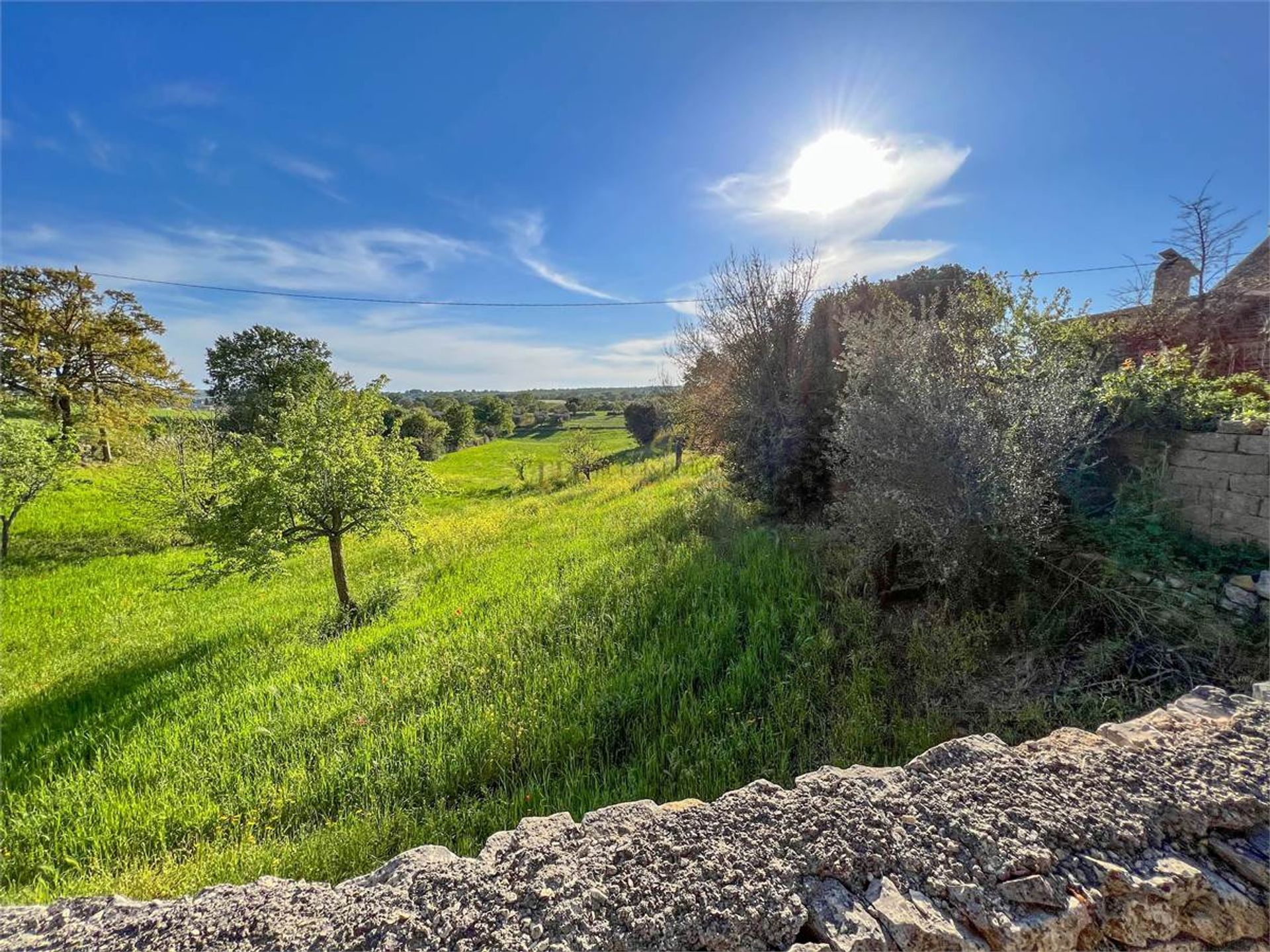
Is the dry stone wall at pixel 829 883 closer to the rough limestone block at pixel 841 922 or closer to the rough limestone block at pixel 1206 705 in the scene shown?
the rough limestone block at pixel 841 922

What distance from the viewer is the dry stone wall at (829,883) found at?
1272 mm

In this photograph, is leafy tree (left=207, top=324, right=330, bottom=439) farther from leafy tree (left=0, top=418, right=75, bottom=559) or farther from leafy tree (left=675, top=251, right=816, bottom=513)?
leafy tree (left=675, top=251, right=816, bottom=513)

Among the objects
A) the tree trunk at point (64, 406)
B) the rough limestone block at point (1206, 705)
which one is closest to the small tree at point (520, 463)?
the tree trunk at point (64, 406)

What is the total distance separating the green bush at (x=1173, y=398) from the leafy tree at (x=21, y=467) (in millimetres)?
18111

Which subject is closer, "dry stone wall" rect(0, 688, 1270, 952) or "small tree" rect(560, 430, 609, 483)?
"dry stone wall" rect(0, 688, 1270, 952)

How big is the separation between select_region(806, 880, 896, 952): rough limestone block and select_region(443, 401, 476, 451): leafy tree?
156ft

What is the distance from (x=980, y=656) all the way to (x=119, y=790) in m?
6.41

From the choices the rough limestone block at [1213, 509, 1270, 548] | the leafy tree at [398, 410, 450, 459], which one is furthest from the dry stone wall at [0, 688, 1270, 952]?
the leafy tree at [398, 410, 450, 459]

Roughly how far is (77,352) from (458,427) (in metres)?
31.4

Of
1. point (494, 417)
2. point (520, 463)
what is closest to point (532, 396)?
point (494, 417)

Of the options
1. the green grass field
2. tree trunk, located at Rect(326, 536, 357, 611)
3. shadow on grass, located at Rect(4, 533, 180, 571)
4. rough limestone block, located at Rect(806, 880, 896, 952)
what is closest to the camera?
rough limestone block, located at Rect(806, 880, 896, 952)

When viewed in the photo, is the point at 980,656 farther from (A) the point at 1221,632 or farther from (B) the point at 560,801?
(B) the point at 560,801

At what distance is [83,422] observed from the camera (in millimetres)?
14422

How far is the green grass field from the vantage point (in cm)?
260
